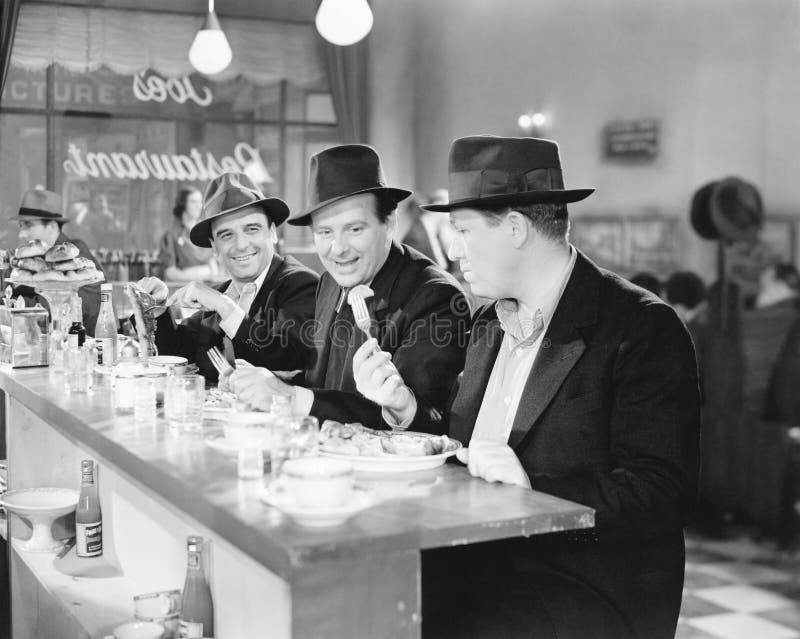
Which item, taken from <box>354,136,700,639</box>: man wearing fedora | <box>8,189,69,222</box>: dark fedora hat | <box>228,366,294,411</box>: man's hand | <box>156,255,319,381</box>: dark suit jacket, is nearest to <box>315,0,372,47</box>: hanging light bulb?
<box>8,189,69,222</box>: dark fedora hat

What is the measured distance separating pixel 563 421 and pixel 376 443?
0.43 metres

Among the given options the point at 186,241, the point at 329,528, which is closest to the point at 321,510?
the point at 329,528

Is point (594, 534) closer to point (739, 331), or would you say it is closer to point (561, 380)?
point (561, 380)

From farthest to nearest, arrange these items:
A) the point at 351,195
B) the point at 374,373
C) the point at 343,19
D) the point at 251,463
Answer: the point at 343,19
the point at 351,195
the point at 374,373
the point at 251,463

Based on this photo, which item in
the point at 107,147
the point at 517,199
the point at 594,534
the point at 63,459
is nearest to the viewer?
the point at 594,534

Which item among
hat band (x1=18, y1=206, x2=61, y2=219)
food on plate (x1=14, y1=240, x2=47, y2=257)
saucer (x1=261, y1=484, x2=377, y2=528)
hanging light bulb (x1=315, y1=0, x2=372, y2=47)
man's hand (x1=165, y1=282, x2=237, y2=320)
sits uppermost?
hanging light bulb (x1=315, y1=0, x2=372, y2=47)

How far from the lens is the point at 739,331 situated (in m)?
6.12

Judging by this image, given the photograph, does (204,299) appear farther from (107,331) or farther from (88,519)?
(88,519)

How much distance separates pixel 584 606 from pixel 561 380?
1.51ft

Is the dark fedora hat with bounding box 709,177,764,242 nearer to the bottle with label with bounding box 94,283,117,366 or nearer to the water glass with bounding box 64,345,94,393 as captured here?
the bottle with label with bounding box 94,283,117,366

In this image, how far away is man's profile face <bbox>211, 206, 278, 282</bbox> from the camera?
3.77 meters

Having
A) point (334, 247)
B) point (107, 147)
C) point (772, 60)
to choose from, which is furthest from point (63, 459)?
point (107, 147)

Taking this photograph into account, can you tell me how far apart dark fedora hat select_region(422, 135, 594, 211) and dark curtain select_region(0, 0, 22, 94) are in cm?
848

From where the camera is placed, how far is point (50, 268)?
3521mm
